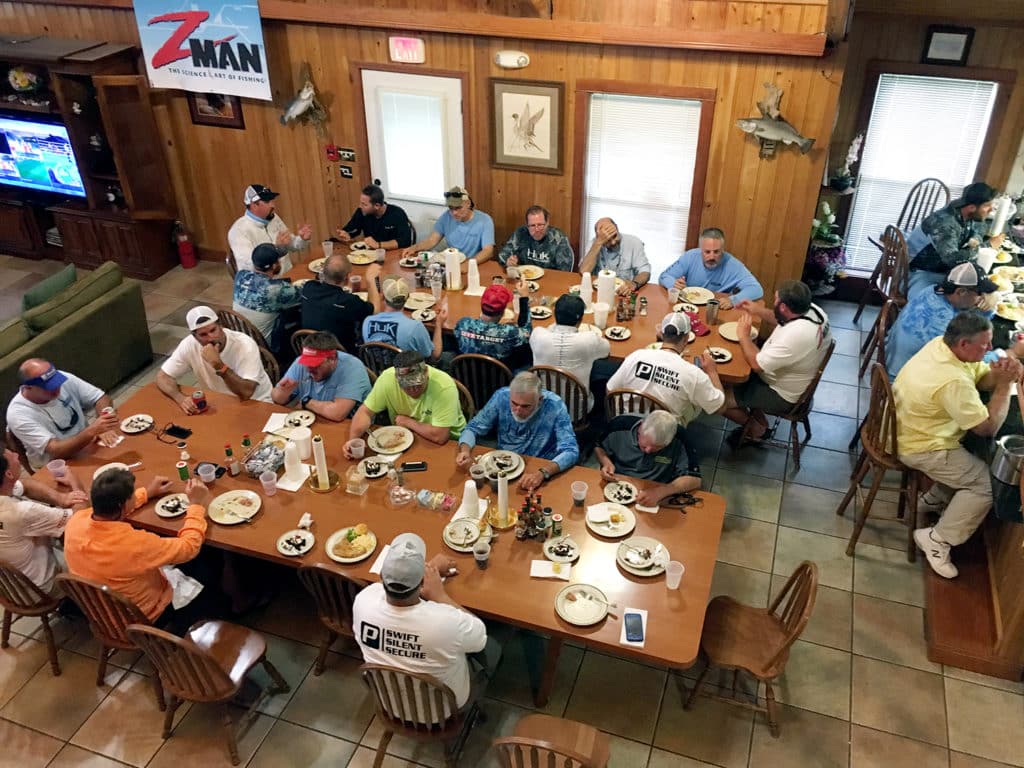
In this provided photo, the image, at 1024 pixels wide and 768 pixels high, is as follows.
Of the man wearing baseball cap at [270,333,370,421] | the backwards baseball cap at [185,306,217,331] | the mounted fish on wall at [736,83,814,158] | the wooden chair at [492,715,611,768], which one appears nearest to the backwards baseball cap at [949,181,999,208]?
the mounted fish on wall at [736,83,814,158]

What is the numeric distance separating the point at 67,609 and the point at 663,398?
385 cm

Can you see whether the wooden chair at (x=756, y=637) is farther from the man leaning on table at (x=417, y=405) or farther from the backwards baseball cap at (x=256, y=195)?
the backwards baseball cap at (x=256, y=195)

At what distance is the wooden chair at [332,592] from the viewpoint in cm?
370

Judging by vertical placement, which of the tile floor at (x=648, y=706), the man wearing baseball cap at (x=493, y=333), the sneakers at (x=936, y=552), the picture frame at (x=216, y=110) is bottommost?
the tile floor at (x=648, y=706)

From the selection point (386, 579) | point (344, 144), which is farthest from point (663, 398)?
point (344, 144)

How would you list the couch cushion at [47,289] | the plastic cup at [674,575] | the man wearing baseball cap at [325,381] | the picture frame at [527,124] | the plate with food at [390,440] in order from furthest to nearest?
the picture frame at [527,124]
the couch cushion at [47,289]
the man wearing baseball cap at [325,381]
the plate with food at [390,440]
the plastic cup at [674,575]

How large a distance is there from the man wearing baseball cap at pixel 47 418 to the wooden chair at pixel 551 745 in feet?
10.0

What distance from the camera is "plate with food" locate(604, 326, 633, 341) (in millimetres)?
5785

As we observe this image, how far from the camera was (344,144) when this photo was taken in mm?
8031

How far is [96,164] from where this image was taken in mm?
8719

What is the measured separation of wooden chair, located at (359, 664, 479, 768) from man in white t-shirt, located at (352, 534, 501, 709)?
5cm

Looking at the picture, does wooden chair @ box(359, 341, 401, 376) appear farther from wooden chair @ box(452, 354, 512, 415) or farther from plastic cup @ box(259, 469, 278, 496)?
plastic cup @ box(259, 469, 278, 496)

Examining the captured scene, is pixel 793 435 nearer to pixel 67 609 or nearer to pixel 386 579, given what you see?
pixel 386 579

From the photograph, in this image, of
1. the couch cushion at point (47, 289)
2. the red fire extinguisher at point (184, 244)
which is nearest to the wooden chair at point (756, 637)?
the couch cushion at point (47, 289)
